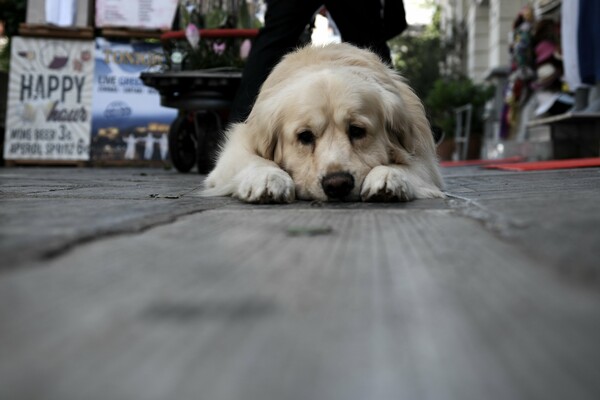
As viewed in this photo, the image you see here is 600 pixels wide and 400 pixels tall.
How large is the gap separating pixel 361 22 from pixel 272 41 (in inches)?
24.7

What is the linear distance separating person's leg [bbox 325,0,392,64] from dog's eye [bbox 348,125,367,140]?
4.68 feet

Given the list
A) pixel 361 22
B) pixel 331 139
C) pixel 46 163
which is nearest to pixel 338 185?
pixel 331 139

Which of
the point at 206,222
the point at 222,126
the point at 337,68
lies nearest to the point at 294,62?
the point at 337,68

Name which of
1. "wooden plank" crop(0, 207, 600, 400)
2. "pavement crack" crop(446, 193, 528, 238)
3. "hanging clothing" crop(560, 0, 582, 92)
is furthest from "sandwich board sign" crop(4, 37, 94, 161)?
"wooden plank" crop(0, 207, 600, 400)

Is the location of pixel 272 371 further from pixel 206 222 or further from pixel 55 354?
pixel 206 222

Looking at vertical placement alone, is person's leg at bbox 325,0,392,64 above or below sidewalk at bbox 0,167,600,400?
above

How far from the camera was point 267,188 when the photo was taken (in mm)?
2383

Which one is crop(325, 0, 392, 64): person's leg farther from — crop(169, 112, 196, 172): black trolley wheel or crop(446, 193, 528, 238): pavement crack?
crop(169, 112, 196, 172): black trolley wheel

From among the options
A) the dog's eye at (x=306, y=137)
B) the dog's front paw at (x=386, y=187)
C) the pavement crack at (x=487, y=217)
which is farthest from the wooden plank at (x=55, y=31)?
the pavement crack at (x=487, y=217)

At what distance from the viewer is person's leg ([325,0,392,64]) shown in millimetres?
4098

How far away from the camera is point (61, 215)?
5.40 feet

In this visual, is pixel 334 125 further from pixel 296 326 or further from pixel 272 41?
pixel 296 326

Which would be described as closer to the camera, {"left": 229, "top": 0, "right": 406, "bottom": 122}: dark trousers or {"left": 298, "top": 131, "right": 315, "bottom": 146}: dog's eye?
{"left": 298, "top": 131, "right": 315, "bottom": 146}: dog's eye

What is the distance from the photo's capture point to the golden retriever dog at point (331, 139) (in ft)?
8.05
